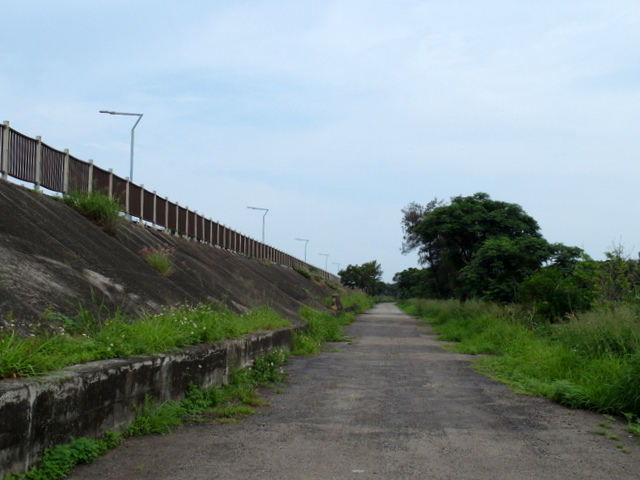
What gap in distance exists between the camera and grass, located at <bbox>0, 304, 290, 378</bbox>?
15.9 ft

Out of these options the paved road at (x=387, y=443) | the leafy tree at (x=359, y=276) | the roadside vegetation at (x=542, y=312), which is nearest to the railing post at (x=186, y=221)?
the roadside vegetation at (x=542, y=312)

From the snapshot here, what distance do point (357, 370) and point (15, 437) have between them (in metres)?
8.10

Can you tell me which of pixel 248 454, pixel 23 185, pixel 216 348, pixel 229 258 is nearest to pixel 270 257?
pixel 229 258

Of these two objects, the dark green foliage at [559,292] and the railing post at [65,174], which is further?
the dark green foliage at [559,292]

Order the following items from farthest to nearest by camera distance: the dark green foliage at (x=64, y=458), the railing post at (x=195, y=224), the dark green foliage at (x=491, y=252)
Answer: the railing post at (x=195, y=224) < the dark green foliage at (x=491, y=252) < the dark green foliage at (x=64, y=458)

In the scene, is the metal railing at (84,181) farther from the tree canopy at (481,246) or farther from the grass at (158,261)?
the tree canopy at (481,246)

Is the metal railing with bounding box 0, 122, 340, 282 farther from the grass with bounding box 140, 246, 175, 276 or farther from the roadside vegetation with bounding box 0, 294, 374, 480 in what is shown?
the roadside vegetation with bounding box 0, 294, 374, 480

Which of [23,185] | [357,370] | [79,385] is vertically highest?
[23,185]

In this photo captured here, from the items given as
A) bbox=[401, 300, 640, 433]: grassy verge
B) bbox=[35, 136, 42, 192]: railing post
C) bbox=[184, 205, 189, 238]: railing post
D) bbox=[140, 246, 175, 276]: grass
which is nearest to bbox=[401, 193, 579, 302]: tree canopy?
bbox=[401, 300, 640, 433]: grassy verge

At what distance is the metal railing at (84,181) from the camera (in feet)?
39.6

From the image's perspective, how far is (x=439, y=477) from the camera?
16.0 feet

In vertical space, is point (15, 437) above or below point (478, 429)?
above

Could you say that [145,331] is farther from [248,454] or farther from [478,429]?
[478,429]

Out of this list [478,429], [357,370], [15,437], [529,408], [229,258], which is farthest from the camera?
[229,258]
